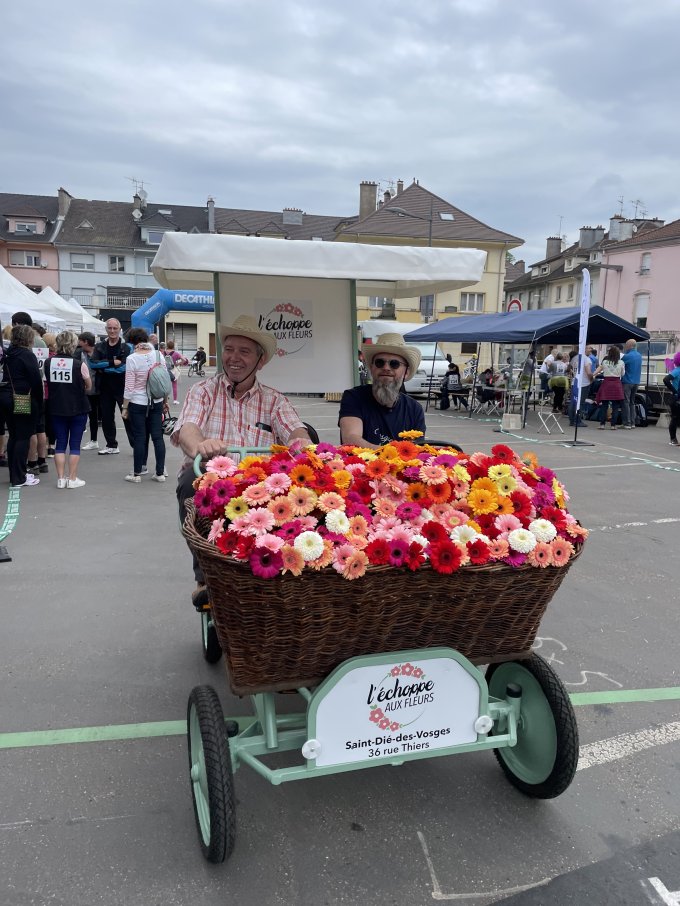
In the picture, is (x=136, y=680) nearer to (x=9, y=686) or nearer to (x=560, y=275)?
(x=9, y=686)

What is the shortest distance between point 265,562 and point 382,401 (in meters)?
2.25

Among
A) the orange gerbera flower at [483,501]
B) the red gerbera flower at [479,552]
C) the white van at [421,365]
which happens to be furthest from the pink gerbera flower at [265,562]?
the white van at [421,365]

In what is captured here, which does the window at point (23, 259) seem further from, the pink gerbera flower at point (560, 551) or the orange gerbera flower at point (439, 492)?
the pink gerbera flower at point (560, 551)

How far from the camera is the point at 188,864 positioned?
7.02 ft

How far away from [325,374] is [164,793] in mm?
3101

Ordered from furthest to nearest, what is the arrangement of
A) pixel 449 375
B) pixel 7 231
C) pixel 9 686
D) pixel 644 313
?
1. pixel 7 231
2. pixel 644 313
3. pixel 449 375
4. pixel 9 686

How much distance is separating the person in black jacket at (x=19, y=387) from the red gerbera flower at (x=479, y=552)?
643cm

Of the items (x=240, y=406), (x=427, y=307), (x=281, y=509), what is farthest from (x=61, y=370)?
(x=427, y=307)

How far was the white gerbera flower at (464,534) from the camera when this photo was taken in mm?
2010

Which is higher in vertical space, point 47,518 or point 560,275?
point 560,275

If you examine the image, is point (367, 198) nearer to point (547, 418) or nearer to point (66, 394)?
point (547, 418)

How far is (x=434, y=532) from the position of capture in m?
2.00

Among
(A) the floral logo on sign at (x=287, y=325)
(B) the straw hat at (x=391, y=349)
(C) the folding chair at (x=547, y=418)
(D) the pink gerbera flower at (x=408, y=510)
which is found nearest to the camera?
(D) the pink gerbera flower at (x=408, y=510)

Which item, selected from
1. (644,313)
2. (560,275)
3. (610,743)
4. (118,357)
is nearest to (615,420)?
(118,357)
